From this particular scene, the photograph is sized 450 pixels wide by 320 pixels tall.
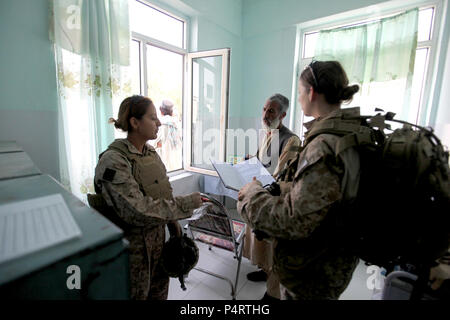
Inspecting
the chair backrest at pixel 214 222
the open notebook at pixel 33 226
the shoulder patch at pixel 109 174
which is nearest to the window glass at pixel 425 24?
the chair backrest at pixel 214 222

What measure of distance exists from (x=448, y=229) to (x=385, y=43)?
104 inches

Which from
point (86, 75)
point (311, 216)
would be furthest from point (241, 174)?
point (86, 75)

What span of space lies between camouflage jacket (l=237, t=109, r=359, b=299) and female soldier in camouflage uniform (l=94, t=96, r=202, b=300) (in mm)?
423

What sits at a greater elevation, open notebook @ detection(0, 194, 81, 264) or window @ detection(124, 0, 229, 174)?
window @ detection(124, 0, 229, 174)

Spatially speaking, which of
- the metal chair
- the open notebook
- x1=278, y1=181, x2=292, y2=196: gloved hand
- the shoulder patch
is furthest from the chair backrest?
the open notebook

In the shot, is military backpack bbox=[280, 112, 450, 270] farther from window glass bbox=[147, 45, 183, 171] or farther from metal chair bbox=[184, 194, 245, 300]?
window glass bbox=[147, 45, 183, 171]

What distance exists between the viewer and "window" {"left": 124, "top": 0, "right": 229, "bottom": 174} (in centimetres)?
245

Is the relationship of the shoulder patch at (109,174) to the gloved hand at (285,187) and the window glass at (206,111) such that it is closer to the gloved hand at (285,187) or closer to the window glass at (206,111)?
the gloved hand at (285,187)

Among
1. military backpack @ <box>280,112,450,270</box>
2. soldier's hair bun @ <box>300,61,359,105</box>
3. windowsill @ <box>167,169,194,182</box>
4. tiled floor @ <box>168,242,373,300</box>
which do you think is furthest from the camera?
windowsill @ <box>167,169,194,182</box>

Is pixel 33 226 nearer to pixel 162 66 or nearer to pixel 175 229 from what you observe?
pixel 175 229

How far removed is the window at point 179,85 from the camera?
8.02 feet

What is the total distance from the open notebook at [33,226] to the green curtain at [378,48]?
3.15 m

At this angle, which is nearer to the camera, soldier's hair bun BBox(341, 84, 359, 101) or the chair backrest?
soldier's hair bun BBox(341, 84, 359, 101)

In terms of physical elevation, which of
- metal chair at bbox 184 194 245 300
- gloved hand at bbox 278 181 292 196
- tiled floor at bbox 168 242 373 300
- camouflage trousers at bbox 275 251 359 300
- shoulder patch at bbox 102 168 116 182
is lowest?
tiled floor at bbox 168 242 373 300
